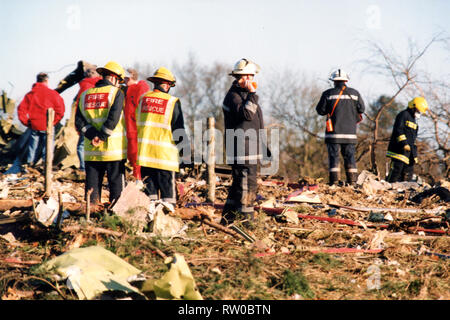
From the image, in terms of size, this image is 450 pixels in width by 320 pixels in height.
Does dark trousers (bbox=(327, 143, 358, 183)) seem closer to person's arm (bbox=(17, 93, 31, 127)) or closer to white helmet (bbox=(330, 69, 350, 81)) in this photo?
white helmet (bbox=(330, 69, 350, 81))

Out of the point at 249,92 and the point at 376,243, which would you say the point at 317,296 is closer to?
the point at 376,243

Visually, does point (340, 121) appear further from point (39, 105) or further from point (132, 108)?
point (39, 105)

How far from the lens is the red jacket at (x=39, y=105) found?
31.2ft

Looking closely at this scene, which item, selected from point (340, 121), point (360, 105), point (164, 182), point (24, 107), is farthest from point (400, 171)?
point (24, 107)

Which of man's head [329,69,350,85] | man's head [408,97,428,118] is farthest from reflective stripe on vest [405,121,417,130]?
man's head [329,69,350,85]

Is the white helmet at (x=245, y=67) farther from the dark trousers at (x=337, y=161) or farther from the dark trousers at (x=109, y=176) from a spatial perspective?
the dark trousers at (x=337, y=161)

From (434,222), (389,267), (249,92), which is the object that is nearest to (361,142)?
(434,222)

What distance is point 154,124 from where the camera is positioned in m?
5.88

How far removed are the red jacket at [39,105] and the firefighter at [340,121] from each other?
5.00 m

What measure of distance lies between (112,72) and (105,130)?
724 mm

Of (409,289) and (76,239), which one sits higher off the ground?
(76,239)

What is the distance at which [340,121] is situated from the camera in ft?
28.7

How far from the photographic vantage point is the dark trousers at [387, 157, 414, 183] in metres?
10.0

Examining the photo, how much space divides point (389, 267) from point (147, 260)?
208cm
